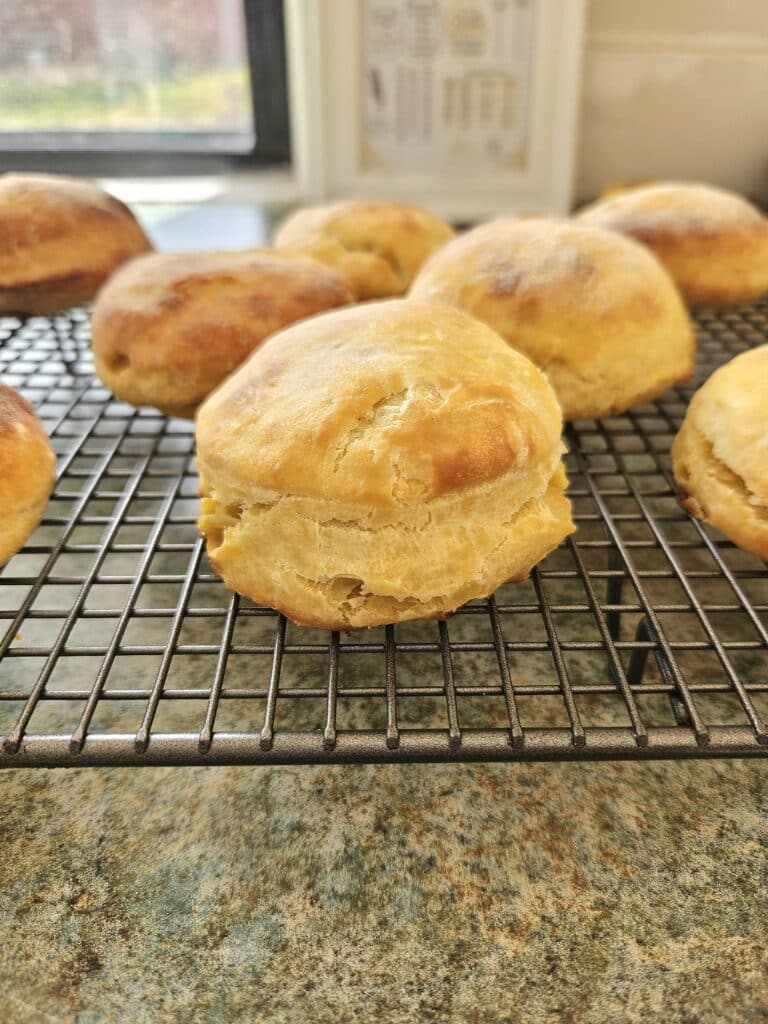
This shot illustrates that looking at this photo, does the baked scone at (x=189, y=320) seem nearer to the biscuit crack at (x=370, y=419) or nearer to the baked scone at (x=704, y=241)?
the biscuit crack at (x=370, y=419)

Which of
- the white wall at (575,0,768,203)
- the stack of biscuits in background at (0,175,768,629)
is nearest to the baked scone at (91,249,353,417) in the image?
the stack of biscuits in background at (0,175,768,629)

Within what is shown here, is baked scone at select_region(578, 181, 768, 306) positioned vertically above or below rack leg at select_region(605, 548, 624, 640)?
above

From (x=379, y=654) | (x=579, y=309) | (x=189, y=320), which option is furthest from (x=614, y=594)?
(x=189, y=320)

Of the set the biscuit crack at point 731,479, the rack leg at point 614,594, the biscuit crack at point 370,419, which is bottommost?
the rack leg at point 614,594


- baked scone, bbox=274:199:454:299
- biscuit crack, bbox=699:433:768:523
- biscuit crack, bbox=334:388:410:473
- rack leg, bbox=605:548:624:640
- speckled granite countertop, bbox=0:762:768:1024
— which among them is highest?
biscuit crack, bbox=334:388:410:473

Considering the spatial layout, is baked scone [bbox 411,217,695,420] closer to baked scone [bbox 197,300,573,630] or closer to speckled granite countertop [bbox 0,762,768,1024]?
baked scone [bbox 197,300,573,630]

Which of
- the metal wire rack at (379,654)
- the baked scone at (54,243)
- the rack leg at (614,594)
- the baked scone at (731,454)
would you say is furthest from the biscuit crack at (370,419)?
the baked scone at (54,243)

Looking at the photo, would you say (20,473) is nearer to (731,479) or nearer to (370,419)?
(370,419)
